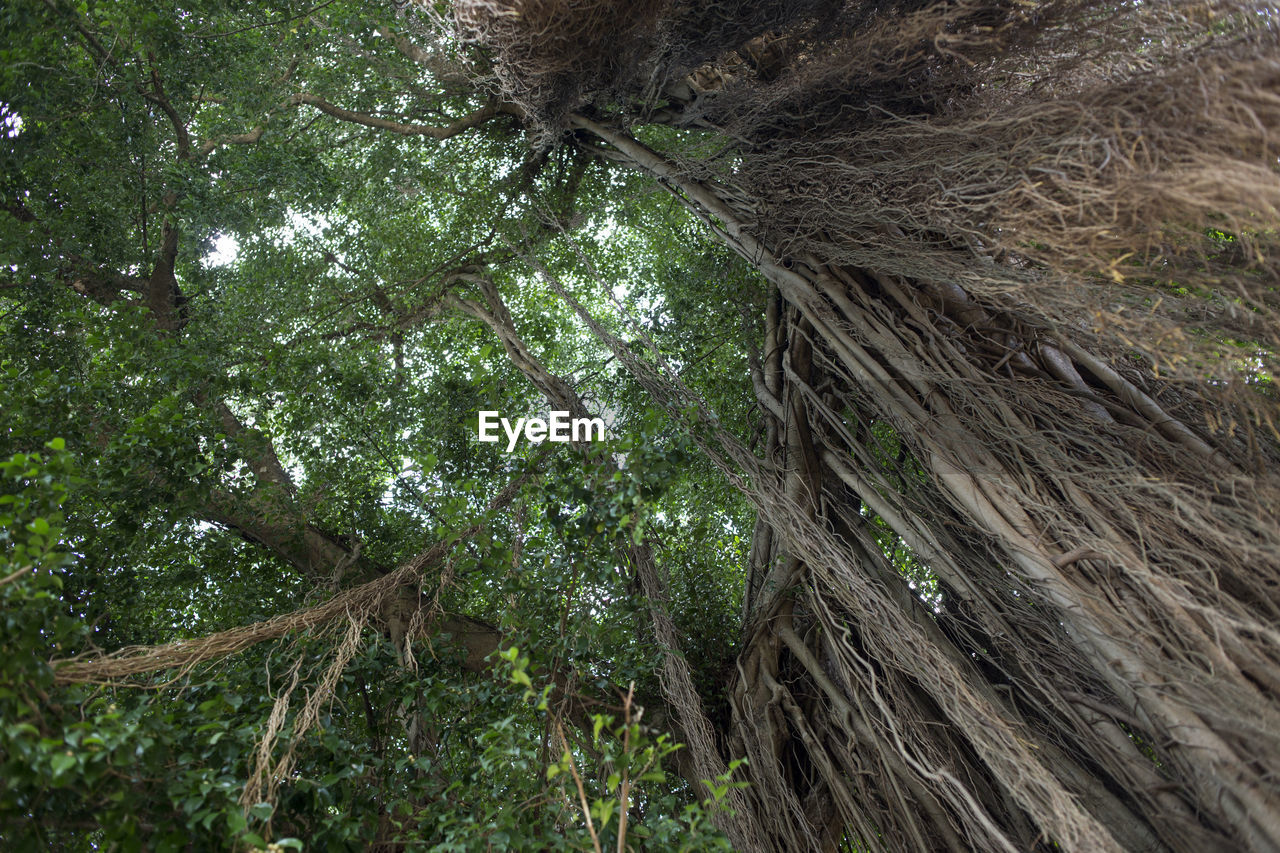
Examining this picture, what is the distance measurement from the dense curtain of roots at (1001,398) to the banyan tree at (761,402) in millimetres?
14

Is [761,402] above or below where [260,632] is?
above

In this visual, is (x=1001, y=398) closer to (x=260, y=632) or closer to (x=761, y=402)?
(x=761, y=402)

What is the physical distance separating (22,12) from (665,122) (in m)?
2.60

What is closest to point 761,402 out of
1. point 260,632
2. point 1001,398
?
point 1001,398

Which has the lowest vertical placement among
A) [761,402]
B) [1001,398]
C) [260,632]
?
[1001,398]

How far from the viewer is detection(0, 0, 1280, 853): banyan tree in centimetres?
178

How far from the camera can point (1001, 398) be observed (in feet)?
7.70

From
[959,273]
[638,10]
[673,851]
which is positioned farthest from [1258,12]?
[673,851]

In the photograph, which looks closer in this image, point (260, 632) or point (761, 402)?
point (260, 632)

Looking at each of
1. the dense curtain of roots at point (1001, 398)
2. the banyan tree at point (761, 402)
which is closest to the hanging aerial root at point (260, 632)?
the banyan tree at point (761, 402)

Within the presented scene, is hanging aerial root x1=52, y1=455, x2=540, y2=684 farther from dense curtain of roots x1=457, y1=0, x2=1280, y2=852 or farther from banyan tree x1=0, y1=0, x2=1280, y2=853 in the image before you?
A: dense curtain of roots x1=457, y1=0, x2=1280, y2=852

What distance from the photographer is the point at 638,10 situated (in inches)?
111

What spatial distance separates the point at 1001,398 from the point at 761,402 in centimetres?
130

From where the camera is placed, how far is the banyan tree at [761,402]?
70.1 inches
